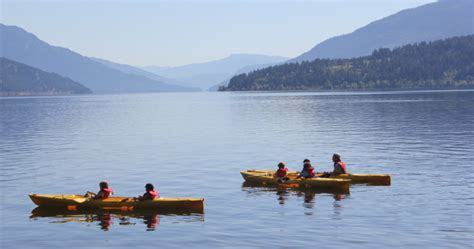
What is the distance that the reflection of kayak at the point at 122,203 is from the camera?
41938 millimetres

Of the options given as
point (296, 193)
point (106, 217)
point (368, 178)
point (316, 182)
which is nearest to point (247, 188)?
point (296, 193)

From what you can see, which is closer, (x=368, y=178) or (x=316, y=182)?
(x=316, y=182)

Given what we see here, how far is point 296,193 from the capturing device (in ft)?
158

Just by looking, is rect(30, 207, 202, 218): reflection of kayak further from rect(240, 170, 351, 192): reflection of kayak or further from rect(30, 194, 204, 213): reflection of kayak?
rect(240, 170, 351, 192): reflection of kayak

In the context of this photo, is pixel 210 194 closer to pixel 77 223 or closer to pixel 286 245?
pixel 77 223

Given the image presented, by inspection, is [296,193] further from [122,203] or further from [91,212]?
[91,212]

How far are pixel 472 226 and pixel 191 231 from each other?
49.4ft

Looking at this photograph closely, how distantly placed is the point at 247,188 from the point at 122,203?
36.8 ft

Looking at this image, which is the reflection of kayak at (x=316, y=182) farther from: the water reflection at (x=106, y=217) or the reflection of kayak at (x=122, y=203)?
the water reflection at (x=106, y=217)

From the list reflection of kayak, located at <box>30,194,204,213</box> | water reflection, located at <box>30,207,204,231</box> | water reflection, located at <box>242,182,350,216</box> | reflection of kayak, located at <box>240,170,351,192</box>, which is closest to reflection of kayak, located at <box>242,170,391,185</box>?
reflection of kayak, located at <box>240,170,351,192</box>

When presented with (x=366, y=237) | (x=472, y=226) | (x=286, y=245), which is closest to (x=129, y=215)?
(x=286, y=245)

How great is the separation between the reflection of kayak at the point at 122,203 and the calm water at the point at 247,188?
1.19 metres

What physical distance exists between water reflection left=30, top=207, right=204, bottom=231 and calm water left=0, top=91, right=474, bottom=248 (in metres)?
0.12

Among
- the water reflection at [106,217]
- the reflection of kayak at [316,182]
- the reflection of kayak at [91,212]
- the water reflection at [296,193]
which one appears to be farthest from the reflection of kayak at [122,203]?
the reflection of kayak at [316,182]
